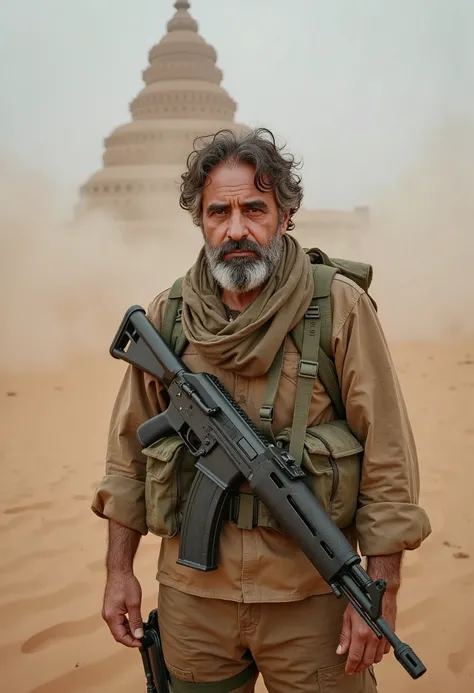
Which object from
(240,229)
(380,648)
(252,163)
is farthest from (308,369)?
(380,648)

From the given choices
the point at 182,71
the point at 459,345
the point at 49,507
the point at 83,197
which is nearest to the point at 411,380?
the point at 459,345

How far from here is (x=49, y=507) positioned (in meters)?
4.37

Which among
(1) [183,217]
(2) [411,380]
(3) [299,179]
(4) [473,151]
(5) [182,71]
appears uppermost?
(5) [182,71]

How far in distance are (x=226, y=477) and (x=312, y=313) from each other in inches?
17.2

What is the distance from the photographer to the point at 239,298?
5.74 ft

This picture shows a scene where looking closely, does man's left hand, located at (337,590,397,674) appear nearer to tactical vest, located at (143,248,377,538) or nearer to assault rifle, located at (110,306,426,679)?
assault rifle, located at (110,306,426,679)

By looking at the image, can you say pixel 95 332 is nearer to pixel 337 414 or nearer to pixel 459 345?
pixel 459 345

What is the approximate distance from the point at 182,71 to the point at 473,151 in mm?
13247

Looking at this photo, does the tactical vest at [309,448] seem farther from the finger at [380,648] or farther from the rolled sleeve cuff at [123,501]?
the finger at [380,648]

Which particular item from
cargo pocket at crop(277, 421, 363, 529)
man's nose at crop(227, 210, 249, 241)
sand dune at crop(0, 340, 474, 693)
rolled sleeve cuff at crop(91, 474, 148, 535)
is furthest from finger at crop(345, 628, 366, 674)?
sand dune at crop(0, 340, 474, 693)

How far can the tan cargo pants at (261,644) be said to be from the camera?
5.18ft

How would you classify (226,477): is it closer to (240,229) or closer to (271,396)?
(271,396)

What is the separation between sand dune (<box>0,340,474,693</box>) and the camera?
2.60m

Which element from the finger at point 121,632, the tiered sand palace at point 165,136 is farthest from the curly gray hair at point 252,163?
the tiered sand palace at point 165,136
